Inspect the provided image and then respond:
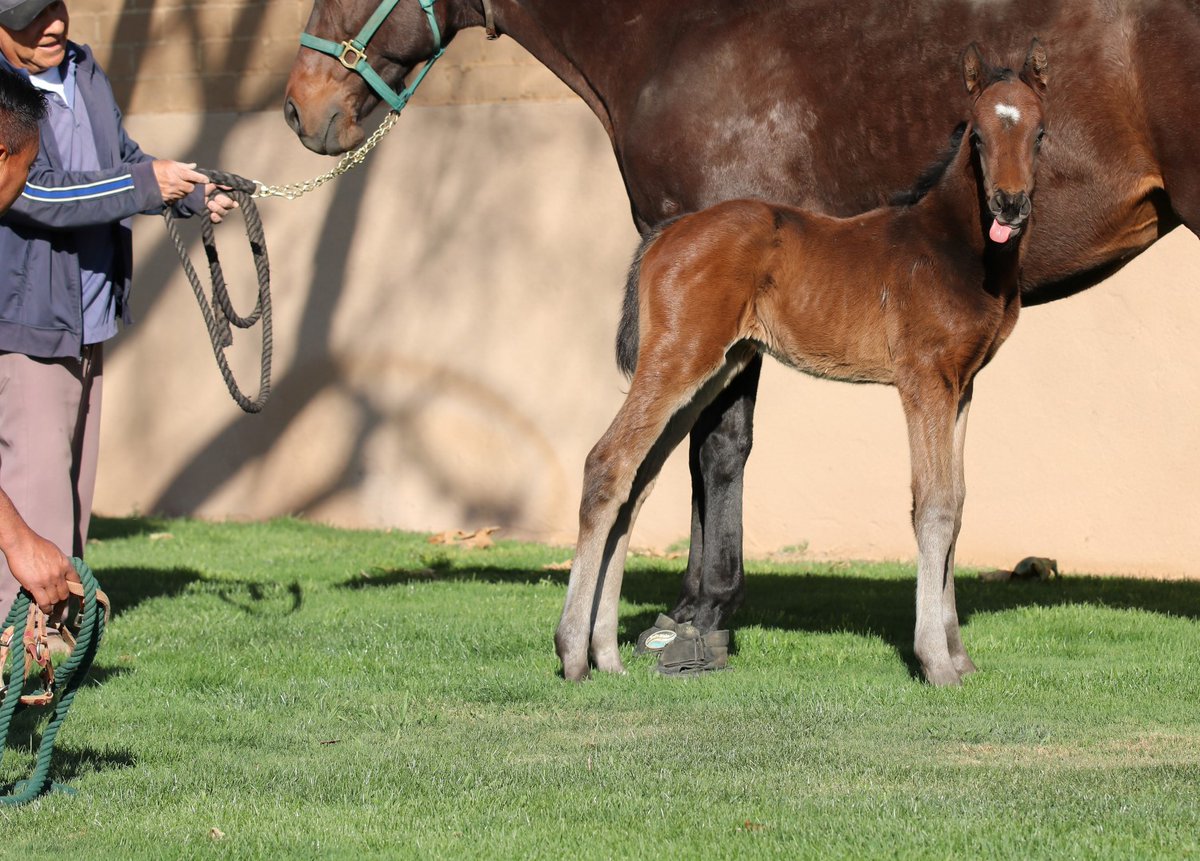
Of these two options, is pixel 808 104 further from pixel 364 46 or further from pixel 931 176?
pixel 364 46

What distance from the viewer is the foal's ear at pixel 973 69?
17.6 ft

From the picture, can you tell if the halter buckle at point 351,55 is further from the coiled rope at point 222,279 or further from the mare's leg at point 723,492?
the mare's leg at point 723,492

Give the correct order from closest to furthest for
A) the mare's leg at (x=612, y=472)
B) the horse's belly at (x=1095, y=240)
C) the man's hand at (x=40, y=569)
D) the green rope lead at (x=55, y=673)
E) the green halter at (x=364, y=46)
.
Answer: the man's hand at (x=40, y=569)
the green rope lead at (x=55, y=673)
the mare's leg at (x=612, y=472)
the horse's belly at (x=1095, y=240)
the green halter at (x=364, y=46)

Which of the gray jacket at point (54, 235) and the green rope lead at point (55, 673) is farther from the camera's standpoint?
the gray jacket at point (54, 235)

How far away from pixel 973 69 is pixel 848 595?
3.12 m

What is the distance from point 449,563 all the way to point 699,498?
299 cm

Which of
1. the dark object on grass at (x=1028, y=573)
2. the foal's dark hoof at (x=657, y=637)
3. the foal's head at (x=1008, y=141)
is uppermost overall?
the foal's head at (x=1008, y=141)

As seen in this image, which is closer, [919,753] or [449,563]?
[919,753]

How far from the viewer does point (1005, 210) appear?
16.8ft

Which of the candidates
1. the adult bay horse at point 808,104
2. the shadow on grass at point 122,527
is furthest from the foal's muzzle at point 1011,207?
the shadow on grass at point 122,527

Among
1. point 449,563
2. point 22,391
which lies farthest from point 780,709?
point 449,563

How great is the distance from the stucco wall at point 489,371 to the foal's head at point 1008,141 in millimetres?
3835

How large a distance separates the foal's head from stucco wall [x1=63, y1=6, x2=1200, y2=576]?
3.83 meters

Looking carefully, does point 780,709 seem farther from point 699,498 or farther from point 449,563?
point 449,563
